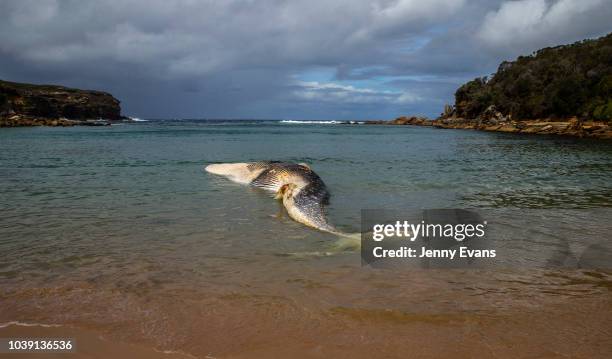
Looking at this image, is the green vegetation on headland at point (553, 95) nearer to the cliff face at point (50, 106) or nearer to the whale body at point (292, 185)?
the whale body at point (292, 185)

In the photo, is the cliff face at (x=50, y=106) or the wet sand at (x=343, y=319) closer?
the wet sand at (x=343, y=319)

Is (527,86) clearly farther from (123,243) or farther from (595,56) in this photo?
(123,243)

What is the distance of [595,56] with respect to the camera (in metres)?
60.9

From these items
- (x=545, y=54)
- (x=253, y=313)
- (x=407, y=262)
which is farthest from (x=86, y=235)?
(x=545, y=54)

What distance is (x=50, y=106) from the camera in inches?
3890

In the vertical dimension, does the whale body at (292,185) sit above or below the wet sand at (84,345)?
above

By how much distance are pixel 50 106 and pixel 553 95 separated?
319 feet

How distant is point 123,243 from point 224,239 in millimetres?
1363

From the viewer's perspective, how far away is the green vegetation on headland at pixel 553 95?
1909 inches

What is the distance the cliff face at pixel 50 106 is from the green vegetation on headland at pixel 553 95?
2761 inches

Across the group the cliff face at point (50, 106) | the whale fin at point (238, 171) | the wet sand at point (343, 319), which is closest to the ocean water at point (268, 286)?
the wet sand at point (343, 319)

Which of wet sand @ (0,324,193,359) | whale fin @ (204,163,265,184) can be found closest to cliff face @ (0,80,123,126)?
whale fin @ (204,163,265,184)

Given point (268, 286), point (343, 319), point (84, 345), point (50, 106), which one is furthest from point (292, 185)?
point (50, 106)

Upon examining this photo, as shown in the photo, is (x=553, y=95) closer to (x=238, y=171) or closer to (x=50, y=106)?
(x=238, y=171)
